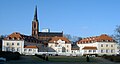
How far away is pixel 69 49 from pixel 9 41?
2707 cm

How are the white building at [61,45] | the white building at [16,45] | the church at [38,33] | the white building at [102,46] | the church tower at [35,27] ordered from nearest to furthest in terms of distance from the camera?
the white building at [16,45] → the white building at [102,46] → the white building at [61,45] → the church at [38,33] → the church tower at [35,27]

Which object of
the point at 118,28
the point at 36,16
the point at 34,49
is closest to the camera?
the point at 118,28

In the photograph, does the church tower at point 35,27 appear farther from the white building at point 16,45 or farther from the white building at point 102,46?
the white building at point 102,46

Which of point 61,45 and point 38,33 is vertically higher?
point 38,33

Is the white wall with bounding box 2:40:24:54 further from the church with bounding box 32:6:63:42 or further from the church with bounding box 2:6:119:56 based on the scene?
the church with bounding box 32:6:63:42

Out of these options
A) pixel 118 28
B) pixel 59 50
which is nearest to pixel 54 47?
pixel 59 50

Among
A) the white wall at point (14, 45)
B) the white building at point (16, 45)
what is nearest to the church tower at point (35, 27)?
the white building at point (16, 45)

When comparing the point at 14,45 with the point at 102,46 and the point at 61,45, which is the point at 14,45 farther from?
the point at 102,46

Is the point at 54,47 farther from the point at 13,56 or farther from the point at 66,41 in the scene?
the point at 13,56

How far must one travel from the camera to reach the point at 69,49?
4783 inches

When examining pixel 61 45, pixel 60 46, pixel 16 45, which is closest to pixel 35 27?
pixel 60 46

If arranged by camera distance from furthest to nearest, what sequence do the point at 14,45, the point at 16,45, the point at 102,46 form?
1. the point at 102,46
2. the point at 16,45
3. the point at 14,45

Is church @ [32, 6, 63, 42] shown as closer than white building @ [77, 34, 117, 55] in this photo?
No

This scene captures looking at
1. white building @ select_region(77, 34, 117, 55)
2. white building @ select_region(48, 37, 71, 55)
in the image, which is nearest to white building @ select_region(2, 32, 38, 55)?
white building @ select_region(48, 37, 71, 55)
